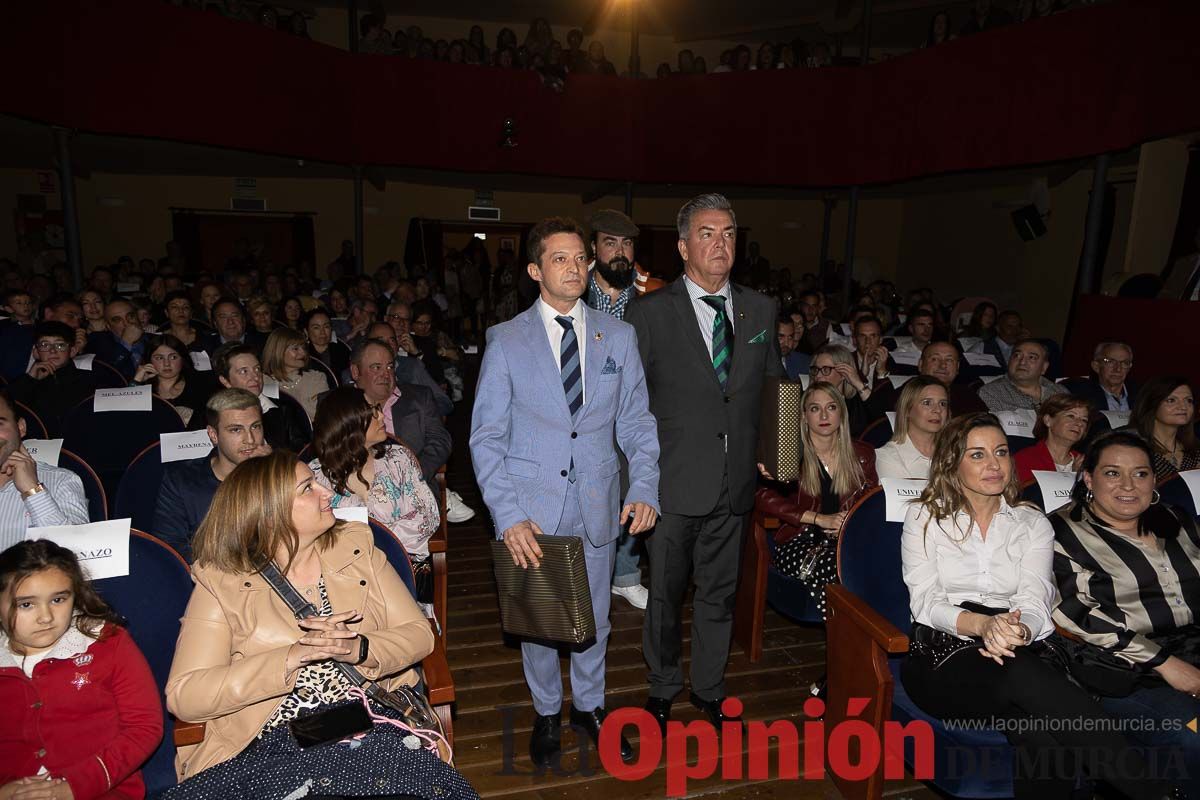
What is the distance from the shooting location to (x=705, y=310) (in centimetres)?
247

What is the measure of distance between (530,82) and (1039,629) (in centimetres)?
922

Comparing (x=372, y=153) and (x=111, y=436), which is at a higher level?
(x=372, y=153)

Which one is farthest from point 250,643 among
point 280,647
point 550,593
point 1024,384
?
point 1024,384

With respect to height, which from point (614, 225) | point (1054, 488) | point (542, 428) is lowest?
point (1054, 488)

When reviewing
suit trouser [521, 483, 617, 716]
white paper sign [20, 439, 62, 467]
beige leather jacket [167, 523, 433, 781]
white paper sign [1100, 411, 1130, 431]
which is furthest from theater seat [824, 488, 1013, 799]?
white paper sign [20, 439, 62, 467]

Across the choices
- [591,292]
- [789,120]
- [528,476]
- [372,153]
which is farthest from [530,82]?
[528,476]

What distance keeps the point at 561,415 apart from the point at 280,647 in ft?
3.20

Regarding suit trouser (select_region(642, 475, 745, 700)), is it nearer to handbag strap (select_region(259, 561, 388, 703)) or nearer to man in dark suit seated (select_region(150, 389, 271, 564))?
handbag strap (select_region(259, 561, 388, 703))

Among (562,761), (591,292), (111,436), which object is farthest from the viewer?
(111,436)

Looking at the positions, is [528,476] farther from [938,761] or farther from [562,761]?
[938,761]

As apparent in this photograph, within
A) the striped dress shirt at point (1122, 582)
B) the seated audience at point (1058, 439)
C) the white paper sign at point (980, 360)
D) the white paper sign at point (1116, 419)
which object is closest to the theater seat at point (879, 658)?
the striped dress shirt at point (1122, 582)

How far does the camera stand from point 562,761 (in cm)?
248

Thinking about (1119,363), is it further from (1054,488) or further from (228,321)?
(228,321)

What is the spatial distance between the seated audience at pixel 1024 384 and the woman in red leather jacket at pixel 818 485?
166cm
